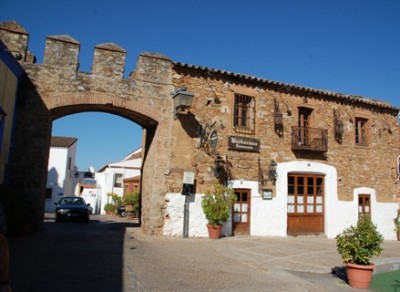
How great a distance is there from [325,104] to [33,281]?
12.5 meters

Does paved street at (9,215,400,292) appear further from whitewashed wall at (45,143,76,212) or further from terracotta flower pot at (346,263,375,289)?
whitewashed wall at (45,143,76,212)

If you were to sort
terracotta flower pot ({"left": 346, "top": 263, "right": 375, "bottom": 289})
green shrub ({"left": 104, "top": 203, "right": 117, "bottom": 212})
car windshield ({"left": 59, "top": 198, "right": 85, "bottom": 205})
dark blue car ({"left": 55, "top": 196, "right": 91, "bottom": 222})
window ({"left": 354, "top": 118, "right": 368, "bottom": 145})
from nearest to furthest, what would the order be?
terracotta flower pot ({"left": 346, "top": 263, "right": 375, "bottom": 289})
window ({"left": 354, "top": 118, "right": 368, "bottom": 145})
dark blue car ({"left": 55, "top": 196, "right": 91, "bottom": 222})
car windshield ({"left": 59, "top": 198, "right": 85, "bottom": 205})
green shrub ({"left": 104, "top": 203, "right": 117, "bottom": 212})

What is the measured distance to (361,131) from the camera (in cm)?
1549

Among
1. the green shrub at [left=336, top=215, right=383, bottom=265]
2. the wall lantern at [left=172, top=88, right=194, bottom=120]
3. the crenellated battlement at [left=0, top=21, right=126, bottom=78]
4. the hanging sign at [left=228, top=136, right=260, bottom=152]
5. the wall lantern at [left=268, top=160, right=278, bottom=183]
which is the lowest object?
the green shrub at [left=336, top=215, right=383, bottom=265]

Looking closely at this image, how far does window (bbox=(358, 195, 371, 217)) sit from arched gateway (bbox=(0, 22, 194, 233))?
8589 mm

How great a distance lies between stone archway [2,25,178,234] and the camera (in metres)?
10.2

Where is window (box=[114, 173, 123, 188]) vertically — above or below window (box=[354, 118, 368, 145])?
below

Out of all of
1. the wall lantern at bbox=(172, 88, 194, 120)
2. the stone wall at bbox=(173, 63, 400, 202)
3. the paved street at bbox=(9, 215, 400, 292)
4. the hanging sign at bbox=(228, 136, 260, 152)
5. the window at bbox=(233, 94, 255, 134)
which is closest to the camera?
the paved street at bbox=(9, 215, 400, 292)

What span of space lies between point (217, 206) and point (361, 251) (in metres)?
5.52

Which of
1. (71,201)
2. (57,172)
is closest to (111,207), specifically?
(57,172)

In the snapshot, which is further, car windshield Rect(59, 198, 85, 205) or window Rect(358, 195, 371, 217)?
car windshield Rect(59, 198, 85, 205)

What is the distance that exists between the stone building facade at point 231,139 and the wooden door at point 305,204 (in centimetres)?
4

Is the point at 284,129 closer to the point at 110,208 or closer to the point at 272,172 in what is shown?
the point at 272,172

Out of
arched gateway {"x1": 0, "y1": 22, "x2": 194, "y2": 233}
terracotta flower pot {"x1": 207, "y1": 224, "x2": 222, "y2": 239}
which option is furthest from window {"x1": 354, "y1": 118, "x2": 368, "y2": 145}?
arched gateway {"x1": 0, "y1": 22, "x2": 194, "y2": 233}
